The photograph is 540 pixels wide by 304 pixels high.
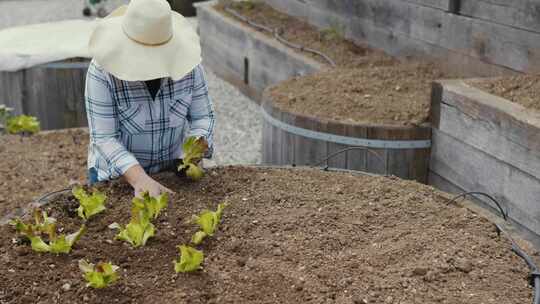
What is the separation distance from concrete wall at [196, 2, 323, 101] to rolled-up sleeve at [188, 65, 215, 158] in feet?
9.07

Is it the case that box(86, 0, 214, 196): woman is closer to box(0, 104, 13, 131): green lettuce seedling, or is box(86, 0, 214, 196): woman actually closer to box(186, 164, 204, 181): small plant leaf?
box(186, 164, 204, 181): small plant leaf

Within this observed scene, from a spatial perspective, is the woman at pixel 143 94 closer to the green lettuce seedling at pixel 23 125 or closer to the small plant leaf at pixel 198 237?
Result: the small plant leaf at pixel 198 237

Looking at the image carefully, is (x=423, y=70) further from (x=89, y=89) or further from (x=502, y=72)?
(x=89, y=89)

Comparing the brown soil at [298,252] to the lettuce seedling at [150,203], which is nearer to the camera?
the brown soil at [298,252]

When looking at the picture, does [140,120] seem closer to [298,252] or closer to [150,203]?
[150,203]

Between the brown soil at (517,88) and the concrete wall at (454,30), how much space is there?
0.27m

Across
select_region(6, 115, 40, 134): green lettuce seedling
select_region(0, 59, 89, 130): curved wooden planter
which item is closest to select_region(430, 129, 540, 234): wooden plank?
select_region(6, 115, 40, 134): green lettuce seedling

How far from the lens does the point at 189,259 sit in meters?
2.40

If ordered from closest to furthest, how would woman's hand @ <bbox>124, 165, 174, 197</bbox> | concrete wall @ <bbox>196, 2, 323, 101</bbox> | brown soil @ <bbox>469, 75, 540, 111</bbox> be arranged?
woman's hand @ <bbox>124, 165, 174, 197</bbox> → brown soil @ <bbox>469, 75, 540, 111</bbox> → concrete wall @ <bbox>196, 2, 323, 101</bbox>

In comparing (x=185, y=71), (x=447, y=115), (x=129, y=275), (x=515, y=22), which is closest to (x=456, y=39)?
(x=515, y=22)

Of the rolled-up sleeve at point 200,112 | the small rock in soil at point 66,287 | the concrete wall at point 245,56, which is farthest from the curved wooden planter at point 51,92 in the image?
the small rock in soil at point 66,287

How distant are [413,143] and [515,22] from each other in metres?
1.04

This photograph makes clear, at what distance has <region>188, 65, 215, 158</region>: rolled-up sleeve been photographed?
323cm

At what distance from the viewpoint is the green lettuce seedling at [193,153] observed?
304cm
